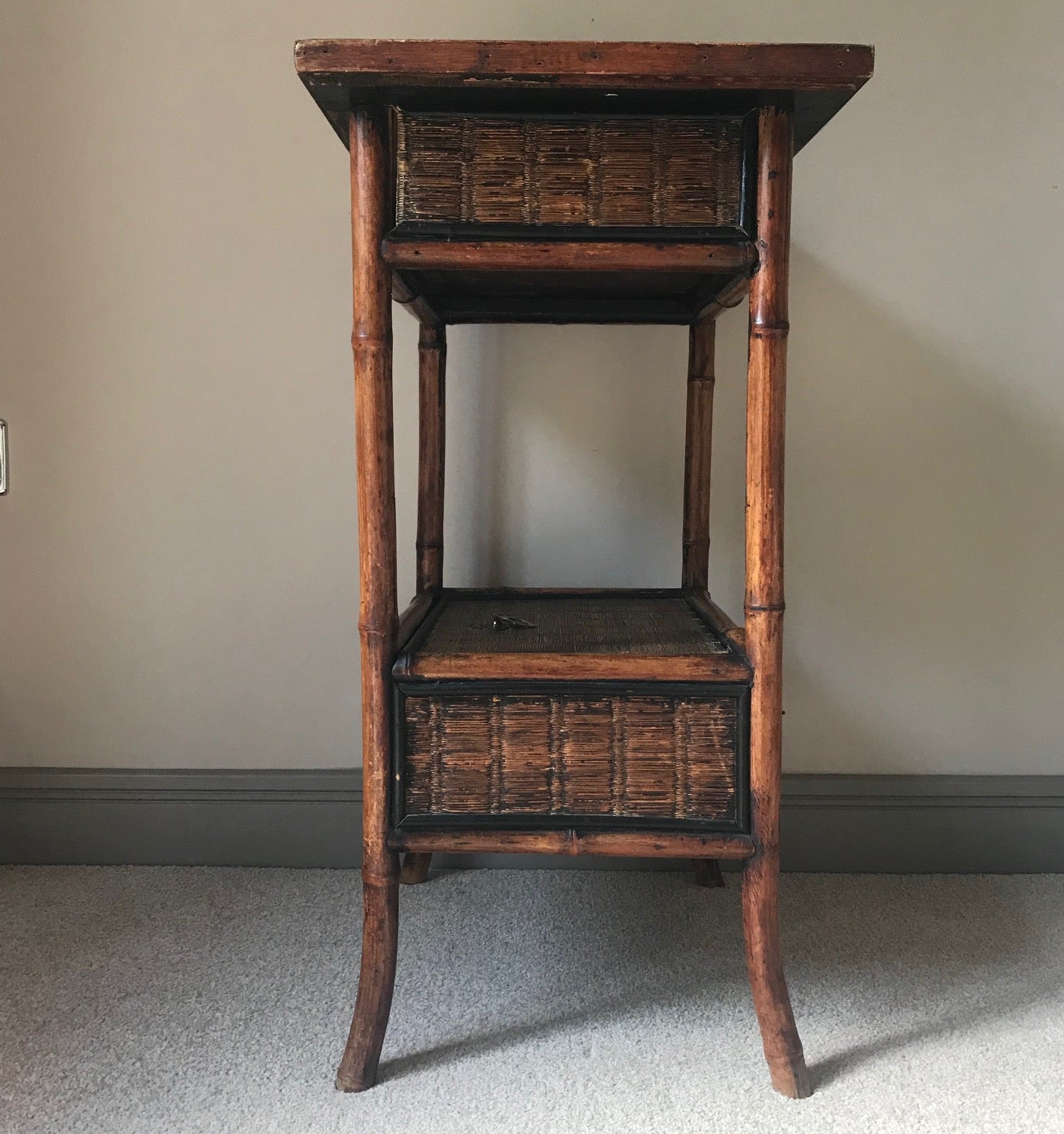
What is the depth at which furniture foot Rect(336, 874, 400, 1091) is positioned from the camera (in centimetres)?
107

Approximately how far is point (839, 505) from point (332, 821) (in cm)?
103

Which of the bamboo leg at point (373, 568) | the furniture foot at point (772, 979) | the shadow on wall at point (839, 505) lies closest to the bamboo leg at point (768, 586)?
the furniture foot at point (772, 979)

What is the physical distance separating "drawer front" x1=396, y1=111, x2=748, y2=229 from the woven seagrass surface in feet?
1.55

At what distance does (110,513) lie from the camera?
5.25ft

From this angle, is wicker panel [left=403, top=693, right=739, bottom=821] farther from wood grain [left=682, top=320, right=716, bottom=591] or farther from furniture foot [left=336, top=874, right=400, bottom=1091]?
wood grain [left=682, top=320, right=716, bottom=591]

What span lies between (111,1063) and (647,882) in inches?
32.9

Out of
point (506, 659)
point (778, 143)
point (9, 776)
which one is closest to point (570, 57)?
point (778, 143)

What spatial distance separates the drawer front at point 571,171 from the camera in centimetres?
98

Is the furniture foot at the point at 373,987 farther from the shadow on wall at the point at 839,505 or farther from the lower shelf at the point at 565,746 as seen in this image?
the shadow on wall at the point at 839,505

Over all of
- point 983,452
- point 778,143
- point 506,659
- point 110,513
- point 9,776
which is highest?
point 778,143

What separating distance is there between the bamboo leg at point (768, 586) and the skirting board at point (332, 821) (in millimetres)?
555

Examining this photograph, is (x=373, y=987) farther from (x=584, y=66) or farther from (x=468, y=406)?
(x=584, y=66)

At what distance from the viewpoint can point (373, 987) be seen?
1090mm

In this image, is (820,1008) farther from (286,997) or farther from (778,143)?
(778,143)
